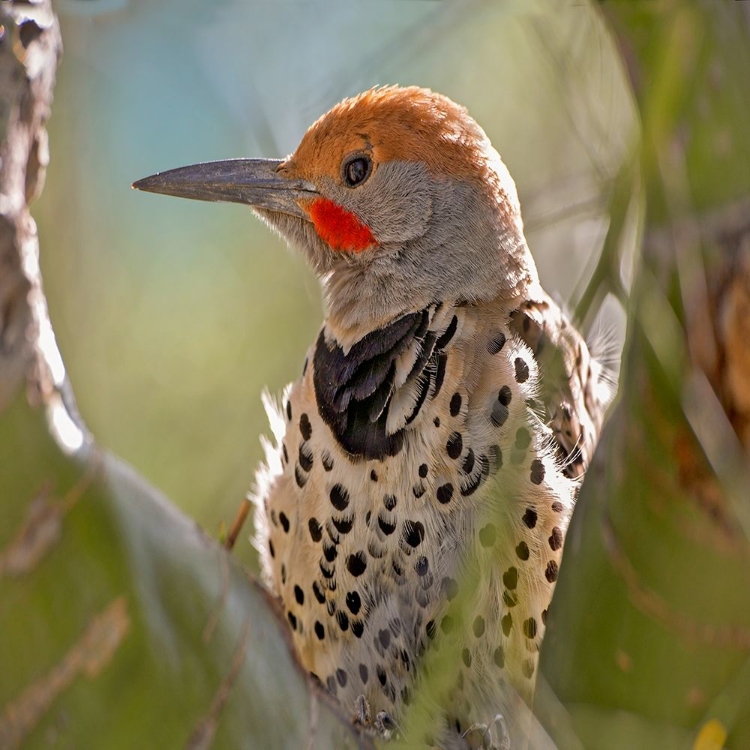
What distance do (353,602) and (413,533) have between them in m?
0.36

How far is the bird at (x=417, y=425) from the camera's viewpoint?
9.78 ft

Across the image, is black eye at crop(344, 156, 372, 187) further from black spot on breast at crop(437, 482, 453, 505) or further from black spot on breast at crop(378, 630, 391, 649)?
black spot on breast at crop(378, 630, 391, 649)

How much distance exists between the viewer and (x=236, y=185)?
3.59 metres

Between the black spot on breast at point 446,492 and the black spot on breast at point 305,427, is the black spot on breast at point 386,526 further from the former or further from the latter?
the black spot on breast at point 305,427

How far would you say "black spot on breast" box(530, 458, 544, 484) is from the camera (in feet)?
9.96

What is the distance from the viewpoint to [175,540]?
162cm

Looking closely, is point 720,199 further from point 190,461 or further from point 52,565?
point 190,461

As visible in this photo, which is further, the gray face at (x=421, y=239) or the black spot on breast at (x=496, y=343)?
the gray face at (x=421, y=239)

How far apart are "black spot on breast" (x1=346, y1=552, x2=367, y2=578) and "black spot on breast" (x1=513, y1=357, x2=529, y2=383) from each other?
26.8 inches

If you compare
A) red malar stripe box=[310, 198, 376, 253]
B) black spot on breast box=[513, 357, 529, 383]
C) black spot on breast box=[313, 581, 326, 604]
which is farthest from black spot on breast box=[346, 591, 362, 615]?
red malar stripe box=[310, 198, 376, 253]

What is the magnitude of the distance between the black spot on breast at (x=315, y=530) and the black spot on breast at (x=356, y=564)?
13cm

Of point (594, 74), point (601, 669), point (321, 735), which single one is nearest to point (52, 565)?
point (321, 735)

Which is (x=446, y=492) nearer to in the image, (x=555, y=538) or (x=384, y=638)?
(x=555, y=538)

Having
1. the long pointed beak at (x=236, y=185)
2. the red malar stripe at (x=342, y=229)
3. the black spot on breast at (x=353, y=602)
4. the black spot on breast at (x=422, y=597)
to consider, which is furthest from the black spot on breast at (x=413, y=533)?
the long pointed beak at (x=236, y=185)
